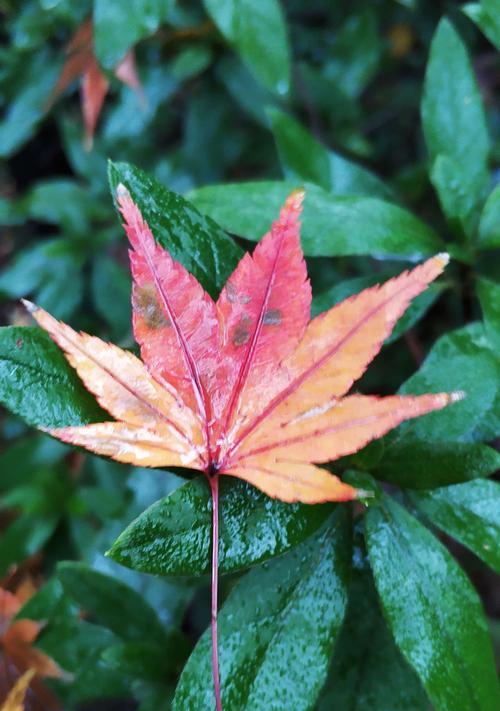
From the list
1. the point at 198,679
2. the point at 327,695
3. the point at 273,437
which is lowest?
the point at 327,695

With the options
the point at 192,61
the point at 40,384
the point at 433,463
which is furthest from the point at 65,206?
the point at 433,463

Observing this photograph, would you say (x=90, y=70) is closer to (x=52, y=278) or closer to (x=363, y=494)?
(x=52, y=278)

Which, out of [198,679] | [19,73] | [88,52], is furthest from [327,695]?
[19,73]

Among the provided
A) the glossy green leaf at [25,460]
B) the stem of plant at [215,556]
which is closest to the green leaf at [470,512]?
the stem of plant at [215,556]

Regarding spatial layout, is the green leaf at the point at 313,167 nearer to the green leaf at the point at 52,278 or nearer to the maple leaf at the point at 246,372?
the maple leaf at the point at 246,372

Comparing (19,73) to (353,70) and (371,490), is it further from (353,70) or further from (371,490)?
(371,490)

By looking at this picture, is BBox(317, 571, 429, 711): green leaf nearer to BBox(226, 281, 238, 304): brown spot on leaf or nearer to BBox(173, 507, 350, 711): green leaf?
BBox(173, 507, 350, 711): green leaf
